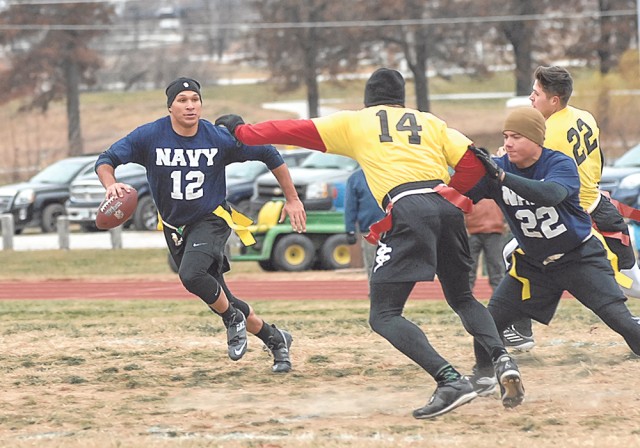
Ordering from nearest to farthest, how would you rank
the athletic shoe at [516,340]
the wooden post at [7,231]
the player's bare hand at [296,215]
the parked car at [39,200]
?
the player's bare hand at [296,215]
the athletic shoe at [516,340]
the wooden post at [7,231]
the parked car at [39,200]

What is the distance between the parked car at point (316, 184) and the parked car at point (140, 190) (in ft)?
2.28

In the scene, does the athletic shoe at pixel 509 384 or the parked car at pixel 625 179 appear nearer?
the athletic shoe at pixel 509 384

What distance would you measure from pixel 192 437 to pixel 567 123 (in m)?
3.10

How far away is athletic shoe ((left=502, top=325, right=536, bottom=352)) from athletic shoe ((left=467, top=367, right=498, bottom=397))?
1351mm

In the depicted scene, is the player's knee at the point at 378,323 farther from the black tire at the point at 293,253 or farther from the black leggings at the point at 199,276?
the black tire at the point at 293,253

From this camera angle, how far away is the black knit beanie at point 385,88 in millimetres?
7113

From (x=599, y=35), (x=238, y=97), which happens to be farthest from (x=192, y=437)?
(x=238, y=97)

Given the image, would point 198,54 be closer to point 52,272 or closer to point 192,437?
point 52,272

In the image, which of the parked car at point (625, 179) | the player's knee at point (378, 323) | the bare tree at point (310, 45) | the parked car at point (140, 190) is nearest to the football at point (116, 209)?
the player's knee at point (378, 323)

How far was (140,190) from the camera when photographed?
2830 cm

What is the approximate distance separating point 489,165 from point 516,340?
2.36 metres

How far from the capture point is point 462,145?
7008mm

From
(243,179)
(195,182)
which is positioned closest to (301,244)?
(243,179)

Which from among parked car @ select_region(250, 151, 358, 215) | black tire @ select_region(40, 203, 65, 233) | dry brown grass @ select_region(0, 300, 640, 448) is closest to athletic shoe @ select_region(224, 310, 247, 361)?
dry brown grass @ select_region(0, 300, 640, 448)
